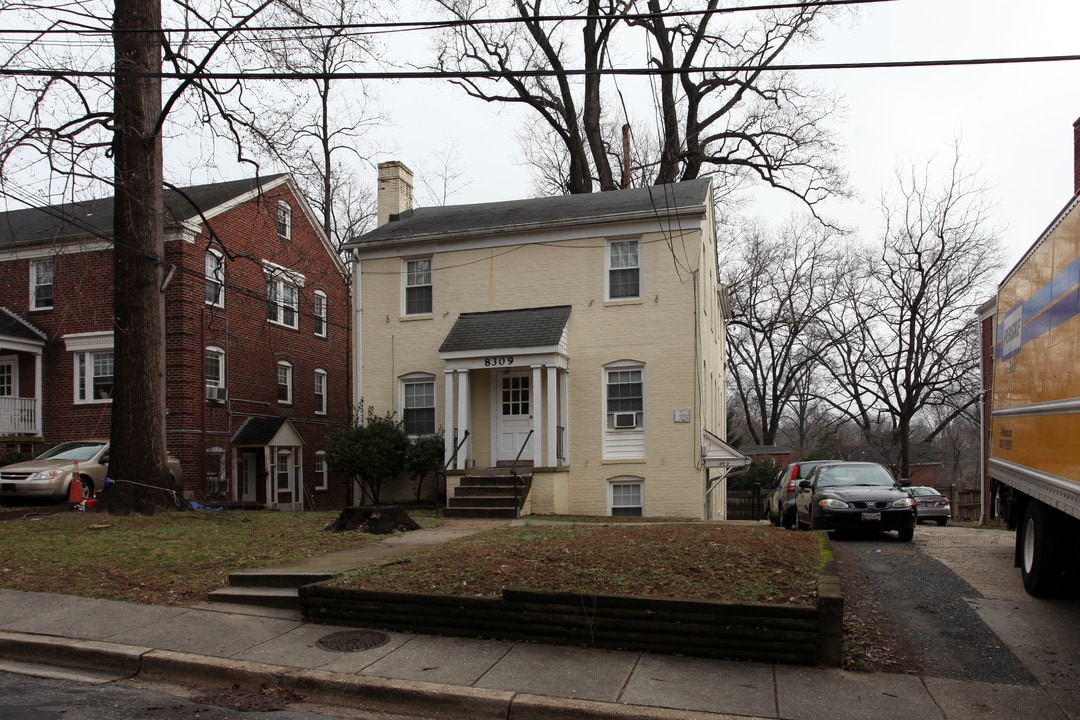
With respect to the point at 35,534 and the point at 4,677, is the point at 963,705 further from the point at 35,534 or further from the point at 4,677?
the point at 35,534

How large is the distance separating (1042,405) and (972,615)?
2053 mm

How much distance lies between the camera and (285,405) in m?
27.7

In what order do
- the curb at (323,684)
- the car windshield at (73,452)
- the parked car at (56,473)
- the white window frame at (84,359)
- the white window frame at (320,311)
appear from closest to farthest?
the curb at (323,684) → the parked car at (56,473) → the car windshield at (73,452) → the white window frame at (84,359) → the white window frame at (320,311)

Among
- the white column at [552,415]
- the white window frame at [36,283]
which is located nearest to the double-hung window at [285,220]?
the white window frame at [36,283]

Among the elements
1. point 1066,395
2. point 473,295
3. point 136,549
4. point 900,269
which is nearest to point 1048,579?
point 1066,395

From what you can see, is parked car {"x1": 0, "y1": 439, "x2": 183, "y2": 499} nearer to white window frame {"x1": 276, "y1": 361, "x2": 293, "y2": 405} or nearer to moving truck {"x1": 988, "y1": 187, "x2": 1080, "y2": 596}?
white window frame {"x1": 276, "y1": 361, "x2": 293, "y2": 405}

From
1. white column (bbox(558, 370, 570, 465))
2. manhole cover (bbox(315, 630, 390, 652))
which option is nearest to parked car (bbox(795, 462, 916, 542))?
white column (bbox(558, 370, 570, 465))

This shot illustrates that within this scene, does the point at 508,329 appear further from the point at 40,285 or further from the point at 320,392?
the point at 40,285

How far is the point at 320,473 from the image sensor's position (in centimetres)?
2961

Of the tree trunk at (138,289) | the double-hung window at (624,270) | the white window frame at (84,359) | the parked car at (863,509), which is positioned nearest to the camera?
the parked car at (863,509)

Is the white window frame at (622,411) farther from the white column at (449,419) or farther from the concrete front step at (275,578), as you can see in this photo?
the concrete front step at (275,578)

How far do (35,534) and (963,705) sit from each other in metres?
11.4

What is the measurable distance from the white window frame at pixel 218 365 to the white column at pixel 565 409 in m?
10.6

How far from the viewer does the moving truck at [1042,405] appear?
267 inches
